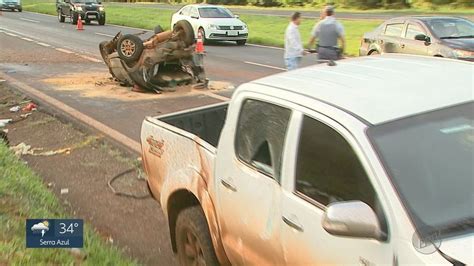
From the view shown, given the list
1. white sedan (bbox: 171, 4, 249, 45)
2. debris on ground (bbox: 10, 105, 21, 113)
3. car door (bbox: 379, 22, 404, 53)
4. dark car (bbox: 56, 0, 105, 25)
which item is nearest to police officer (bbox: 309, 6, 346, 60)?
car door (bbox: 379, 22, 404, 53)

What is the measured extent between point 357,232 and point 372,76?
1.16 meters

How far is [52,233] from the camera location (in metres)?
3.95

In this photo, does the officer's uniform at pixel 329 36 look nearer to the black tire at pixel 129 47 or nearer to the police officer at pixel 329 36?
the police officer at pixel 329 36

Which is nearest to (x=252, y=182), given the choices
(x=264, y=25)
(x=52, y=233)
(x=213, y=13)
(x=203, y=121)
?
(x=52, y=233)

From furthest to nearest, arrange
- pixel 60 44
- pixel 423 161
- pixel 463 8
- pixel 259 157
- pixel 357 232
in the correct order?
1. pixel 463 8
2. pixel 60 44
3. pixel 259 157
4. pixel 423 161
5. pixel 357 232

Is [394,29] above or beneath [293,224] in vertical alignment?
beneath

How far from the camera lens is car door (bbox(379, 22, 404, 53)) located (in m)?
14.5

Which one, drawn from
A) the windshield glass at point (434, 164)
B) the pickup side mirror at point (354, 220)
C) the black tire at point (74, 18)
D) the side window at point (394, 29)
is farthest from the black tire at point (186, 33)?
the black tire at point (74, 18)

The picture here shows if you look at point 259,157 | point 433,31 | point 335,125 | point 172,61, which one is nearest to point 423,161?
point 335,125

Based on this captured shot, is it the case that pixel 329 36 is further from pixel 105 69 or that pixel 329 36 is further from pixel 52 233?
pixel 52 233

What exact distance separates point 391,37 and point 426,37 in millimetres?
1116

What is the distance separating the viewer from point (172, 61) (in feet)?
42.0

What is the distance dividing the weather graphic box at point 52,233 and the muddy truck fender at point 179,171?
726 millimetres

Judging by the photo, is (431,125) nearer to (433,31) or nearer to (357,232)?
(357,232)
